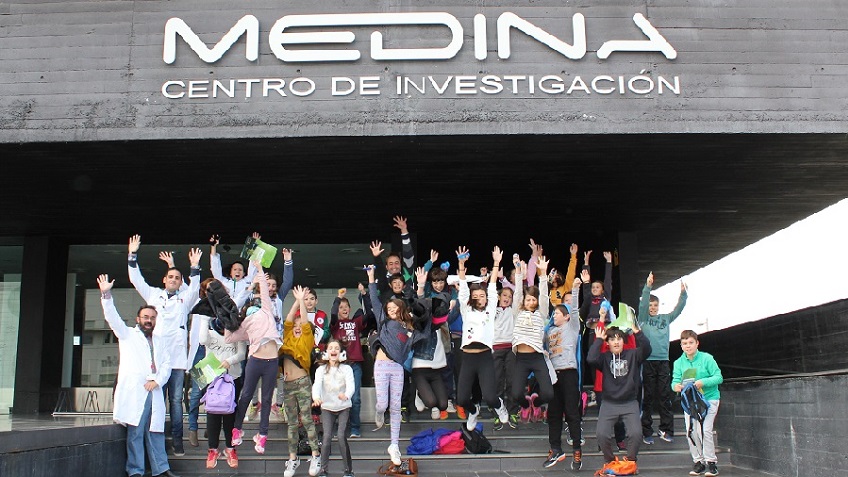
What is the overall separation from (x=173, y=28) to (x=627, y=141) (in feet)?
17.9

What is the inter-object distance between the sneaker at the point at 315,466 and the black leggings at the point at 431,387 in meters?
1.31

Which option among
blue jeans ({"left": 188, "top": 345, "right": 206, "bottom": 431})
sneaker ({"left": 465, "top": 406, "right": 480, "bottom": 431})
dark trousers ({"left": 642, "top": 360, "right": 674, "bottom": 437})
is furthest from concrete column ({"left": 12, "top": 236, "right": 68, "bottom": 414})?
dark trousers ({"left": 642, "top": 360, "right": 674, "bottom": 437})

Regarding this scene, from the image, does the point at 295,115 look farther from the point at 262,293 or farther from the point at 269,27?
the point at 262,293

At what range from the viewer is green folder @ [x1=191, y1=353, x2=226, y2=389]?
811 centimetres

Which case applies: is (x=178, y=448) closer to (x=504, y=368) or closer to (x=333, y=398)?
(x=333, y=398)

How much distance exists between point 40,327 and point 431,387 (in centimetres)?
829

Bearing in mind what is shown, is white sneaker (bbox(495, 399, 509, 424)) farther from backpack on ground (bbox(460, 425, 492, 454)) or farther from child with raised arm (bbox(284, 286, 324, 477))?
child with raised arm (bbox(284, 286, 324, 477))

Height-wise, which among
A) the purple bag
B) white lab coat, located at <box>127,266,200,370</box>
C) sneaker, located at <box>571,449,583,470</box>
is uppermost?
white lab coat, located at <box>127,266,200,370</box>

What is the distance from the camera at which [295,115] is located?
8828mm

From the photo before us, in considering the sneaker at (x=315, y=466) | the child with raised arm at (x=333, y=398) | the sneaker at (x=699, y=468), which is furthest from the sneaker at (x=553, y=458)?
the sneaker at (x=315, y=466)

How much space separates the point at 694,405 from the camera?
27.0 feet

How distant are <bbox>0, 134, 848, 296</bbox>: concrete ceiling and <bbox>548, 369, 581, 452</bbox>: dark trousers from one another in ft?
8.97

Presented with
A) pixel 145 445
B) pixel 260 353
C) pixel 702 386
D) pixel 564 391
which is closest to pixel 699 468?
pixel 702 386

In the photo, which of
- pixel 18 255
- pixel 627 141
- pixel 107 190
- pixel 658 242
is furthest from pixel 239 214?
pixel 658 242
